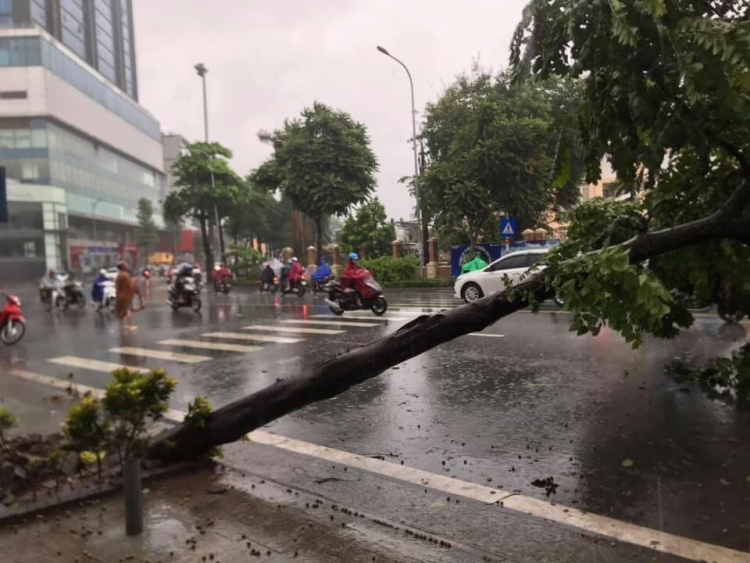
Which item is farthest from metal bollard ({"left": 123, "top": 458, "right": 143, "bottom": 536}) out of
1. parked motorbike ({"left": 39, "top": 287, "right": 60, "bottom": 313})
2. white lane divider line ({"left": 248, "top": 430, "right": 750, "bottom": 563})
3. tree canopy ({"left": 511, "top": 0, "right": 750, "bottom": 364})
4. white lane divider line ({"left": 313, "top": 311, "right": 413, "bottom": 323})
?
parked motorbike ({"left": 39, "top": 287, "right": 60, "bottom": 313})

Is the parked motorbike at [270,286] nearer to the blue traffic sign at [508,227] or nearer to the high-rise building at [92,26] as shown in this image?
the blue traffic sign at [508,227]

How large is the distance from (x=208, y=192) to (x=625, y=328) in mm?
37796

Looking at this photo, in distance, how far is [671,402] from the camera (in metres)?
6.47

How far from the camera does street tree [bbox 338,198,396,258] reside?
32875 millimetres

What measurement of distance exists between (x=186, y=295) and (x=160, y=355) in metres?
8.31

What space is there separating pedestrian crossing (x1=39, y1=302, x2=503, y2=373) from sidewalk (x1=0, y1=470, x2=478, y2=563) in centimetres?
515

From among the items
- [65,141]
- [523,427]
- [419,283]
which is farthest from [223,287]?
[65,141]

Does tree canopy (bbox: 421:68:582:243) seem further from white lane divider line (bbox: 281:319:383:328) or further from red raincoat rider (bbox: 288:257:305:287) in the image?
white lane divider line (bbox: 281:319:383:328)

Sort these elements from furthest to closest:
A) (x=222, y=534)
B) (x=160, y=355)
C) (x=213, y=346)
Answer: (x=213, y=346)
(x=160, y=355)
(x=222, y=534)

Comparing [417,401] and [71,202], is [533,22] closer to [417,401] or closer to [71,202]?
[417,401]

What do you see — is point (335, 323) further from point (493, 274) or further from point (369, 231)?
point (369, 231)

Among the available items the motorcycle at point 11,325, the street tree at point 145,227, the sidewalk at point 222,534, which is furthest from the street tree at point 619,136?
the street tree at point 145,227

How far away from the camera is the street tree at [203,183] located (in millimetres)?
39562

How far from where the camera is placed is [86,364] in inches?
419
